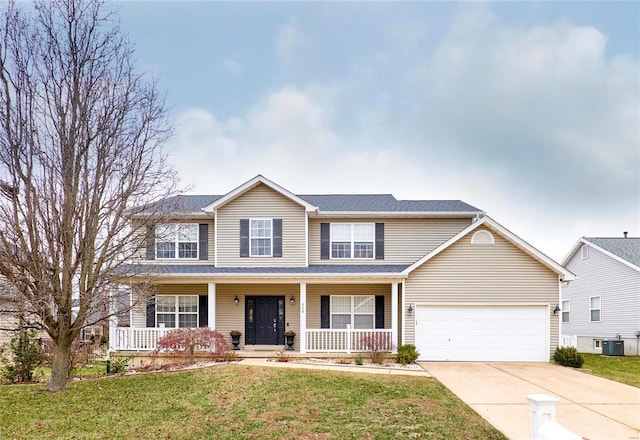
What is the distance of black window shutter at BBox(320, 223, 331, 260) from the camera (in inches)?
738

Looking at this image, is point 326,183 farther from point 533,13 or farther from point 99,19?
point 99,19

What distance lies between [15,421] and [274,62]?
14365 millimetres

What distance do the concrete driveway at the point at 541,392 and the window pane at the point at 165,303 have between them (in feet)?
32.0

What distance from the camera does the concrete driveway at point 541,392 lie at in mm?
8367

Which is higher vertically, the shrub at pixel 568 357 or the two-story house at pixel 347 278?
the two-story house at pixel 347 278

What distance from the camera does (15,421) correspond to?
8.83 metres

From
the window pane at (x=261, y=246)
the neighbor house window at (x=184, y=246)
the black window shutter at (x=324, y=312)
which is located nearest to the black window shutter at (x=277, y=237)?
the window pane at (x=261, y=246)

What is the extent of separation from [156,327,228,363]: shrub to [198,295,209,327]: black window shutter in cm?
300

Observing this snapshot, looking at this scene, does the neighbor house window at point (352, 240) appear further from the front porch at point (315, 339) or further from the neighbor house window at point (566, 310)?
the neighbor house window at point (566, 310)

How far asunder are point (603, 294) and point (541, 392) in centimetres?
1449

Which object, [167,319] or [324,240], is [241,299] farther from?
[324,240]

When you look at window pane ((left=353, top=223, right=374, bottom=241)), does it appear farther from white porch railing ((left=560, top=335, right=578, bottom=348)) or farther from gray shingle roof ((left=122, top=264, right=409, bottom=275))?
white porch railing ((left=560, top=335, right=578, bottom=348))

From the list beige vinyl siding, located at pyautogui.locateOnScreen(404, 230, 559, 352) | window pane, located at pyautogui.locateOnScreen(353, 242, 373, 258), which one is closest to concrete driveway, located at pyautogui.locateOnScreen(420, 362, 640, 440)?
beige vinyl siding, located at pyautogui.locateOnScreen(404, 230, 559, 352)

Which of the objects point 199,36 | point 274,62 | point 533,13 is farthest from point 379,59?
point 199,36
